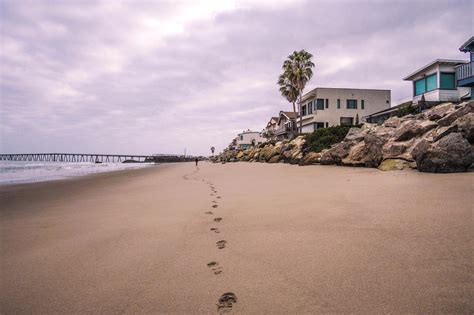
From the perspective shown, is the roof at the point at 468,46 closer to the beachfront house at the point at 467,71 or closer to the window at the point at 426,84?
the beachfront house at the point at 467,71

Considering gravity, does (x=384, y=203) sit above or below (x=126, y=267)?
above

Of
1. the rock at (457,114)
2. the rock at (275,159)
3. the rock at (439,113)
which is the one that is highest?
the rock at (439,113)

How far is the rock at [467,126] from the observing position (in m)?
7.29

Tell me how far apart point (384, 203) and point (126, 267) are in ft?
12.3

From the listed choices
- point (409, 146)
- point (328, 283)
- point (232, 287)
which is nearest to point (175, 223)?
point (232, 287)

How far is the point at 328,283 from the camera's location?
1.89 meters

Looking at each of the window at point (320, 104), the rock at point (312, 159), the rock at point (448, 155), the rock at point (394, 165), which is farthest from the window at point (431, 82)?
the rock at point (448, 155)

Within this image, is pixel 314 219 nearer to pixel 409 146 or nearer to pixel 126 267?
pixel 126 267

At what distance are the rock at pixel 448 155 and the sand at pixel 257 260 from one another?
2.88 meters

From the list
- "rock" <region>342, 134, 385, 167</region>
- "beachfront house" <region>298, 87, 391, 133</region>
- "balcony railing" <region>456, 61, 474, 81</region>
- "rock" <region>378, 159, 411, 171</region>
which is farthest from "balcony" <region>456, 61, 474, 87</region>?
"rock" <region>378, 159, 411, 171</region>

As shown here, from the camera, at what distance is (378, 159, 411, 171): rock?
796 cm

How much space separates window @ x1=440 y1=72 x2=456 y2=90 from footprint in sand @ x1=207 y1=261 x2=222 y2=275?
88.9 ft

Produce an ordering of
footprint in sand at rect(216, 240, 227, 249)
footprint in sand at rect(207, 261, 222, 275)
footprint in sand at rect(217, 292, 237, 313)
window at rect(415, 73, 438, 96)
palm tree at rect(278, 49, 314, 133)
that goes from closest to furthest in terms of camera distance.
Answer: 1. footprint in sand at rect(217, 292, 237, 313)
2. footprint in sand at rect(207, 261, 222, 275)
3. footprint in sand at rect(216, 240, 227, 249)
4. window at rect(415, 73, 438, 96)
5. palm tree at rect(278, 49, 314, 133)

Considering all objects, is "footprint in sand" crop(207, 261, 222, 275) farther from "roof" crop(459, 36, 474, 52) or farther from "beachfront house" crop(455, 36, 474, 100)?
A: "roof" crop(459, 36, 474, 52)
